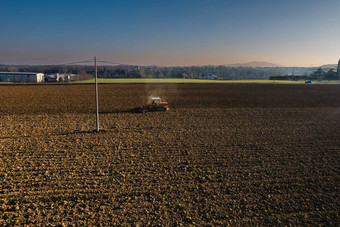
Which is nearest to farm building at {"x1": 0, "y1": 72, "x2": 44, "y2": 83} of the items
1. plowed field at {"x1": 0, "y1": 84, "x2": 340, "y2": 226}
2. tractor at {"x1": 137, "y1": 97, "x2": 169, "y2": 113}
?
tractor at {"x1": 137, "y1": 97, "x2": 169, "y2": 113}

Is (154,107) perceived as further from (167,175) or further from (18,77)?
(18,77)

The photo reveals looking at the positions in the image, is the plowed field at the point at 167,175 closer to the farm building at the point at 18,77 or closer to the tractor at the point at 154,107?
the tractor at the point at 154,107

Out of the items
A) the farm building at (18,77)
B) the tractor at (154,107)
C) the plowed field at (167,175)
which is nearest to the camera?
the plowed field at (167,175)

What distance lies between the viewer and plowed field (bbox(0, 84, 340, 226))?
6.99m

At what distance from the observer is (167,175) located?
9367 millimetres

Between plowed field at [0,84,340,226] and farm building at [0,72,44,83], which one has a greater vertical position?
farm building at [0,72,44,83]

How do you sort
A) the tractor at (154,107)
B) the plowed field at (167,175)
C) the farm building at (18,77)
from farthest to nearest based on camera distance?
the farm building at (18,77)
the tractor at (154,107)
the plowed field at (167,175)

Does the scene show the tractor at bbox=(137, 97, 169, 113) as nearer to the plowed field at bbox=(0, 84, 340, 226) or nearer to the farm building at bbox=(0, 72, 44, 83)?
the plowed field at bbox=(0, 84, 340, 226)

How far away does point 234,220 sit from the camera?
677cm

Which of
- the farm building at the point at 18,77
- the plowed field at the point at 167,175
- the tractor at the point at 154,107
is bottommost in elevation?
the plowed field at the point at 167,175

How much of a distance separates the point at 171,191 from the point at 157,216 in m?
1.43

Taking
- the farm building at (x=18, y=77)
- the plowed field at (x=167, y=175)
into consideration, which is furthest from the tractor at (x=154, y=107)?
the farm building at (x=18, y=77)

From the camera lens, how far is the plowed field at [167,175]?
275 inches

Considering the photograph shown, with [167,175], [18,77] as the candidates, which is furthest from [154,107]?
[18,77]
